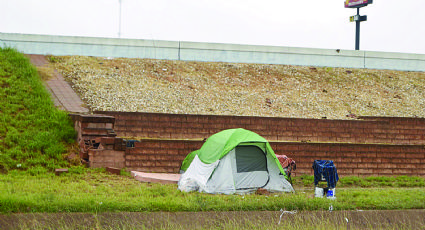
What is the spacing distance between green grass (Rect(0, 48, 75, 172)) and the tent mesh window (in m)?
4.80

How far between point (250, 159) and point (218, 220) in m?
4.14

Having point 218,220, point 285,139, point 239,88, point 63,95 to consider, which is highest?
→ point 239,88

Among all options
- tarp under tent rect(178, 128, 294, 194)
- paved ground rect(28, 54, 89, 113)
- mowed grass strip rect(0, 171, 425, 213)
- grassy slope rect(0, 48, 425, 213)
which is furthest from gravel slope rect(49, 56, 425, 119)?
mowed grass strip rect(0, 171, 425, 213)

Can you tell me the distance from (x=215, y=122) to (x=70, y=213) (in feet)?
31.3

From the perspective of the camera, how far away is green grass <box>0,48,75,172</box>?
41.0ft

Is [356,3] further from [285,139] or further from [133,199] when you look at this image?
[133,199]

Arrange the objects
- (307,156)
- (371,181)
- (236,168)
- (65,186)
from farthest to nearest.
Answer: (307,156) < (371,181) < (236,168) < (65,186)

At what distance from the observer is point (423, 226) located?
795 cm

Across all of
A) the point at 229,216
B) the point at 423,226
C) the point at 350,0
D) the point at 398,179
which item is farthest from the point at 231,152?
the point at 350,0

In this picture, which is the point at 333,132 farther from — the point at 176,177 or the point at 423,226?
the point at 423,226

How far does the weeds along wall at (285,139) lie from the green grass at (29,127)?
3.31 ft

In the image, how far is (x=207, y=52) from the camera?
24.5 m

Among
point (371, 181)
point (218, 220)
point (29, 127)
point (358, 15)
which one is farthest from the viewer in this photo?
point (358, 15)

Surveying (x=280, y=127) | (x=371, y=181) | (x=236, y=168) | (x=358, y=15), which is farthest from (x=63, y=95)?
(x=358, y=15)
